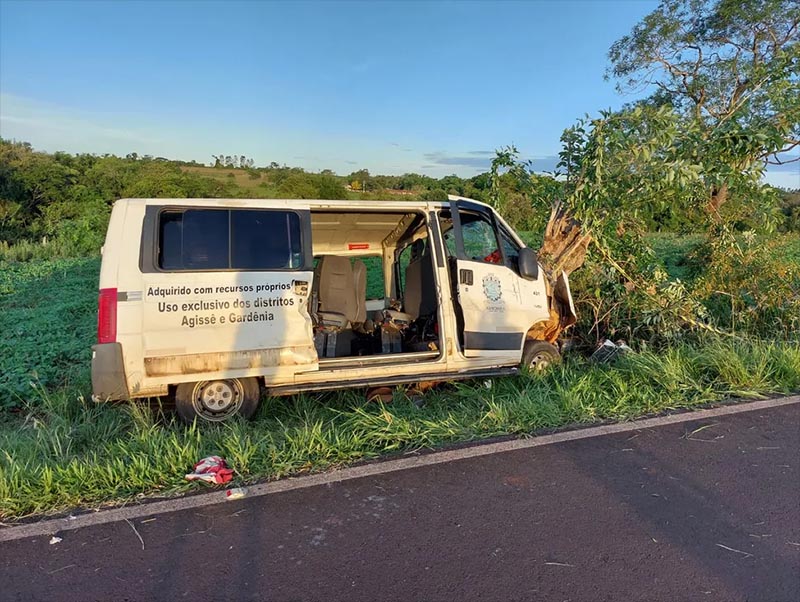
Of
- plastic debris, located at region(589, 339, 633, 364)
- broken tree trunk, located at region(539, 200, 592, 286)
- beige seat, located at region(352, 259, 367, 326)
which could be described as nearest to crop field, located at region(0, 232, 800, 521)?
plastic debris, located at region(589, 339, 633, 364)

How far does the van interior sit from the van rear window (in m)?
0.77

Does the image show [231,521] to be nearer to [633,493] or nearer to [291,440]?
[291,440]

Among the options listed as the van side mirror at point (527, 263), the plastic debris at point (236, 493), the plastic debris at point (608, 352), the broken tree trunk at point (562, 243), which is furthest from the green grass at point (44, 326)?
the plastic debris at point (608, 352)

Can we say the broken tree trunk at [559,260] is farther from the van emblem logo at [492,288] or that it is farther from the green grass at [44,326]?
the green grass at [44,326]

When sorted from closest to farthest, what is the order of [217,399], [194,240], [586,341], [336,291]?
[194,240]
[217,399]
[336,291]
[586,341]

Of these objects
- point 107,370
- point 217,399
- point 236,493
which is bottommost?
point 236,493

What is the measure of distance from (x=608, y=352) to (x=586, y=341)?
103 centimetres

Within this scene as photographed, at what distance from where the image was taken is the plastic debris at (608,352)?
21.3ft

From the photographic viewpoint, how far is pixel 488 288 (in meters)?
5.58

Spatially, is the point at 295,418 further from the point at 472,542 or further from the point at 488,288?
the point at 472,542

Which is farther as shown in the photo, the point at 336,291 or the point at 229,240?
the point at 336,291

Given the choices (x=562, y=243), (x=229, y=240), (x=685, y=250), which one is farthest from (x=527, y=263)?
(x=685, y=250)

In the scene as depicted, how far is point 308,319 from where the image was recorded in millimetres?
4824

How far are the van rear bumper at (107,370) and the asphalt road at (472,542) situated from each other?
1.56 metres
